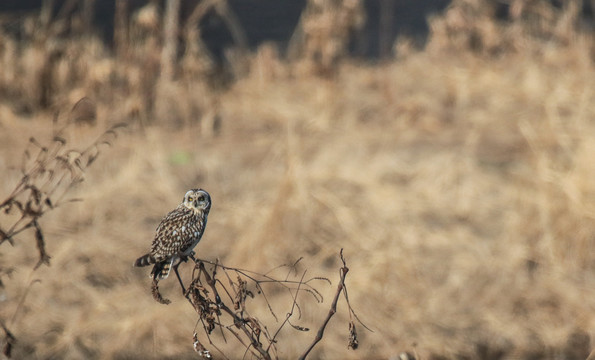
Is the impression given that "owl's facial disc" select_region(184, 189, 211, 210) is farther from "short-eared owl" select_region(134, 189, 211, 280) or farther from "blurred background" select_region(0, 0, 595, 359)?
"blurred background" select_region(0, 0, 595, 359)

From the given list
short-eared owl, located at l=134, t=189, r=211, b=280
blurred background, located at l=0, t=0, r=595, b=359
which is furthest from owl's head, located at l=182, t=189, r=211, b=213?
blurred background, located at l=0, t=0, r=595, b=359

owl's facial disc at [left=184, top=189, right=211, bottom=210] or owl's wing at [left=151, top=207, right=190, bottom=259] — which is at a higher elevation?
owl's facial disc at [left=184, top=189, right=211, bottom=210]

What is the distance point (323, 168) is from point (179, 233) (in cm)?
426

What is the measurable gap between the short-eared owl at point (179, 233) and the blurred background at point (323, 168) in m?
1.43

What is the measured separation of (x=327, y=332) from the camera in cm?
460

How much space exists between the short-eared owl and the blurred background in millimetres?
1432

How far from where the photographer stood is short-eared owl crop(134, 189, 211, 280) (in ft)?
5.69

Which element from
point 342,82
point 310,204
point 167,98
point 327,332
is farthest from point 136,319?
point 342,82

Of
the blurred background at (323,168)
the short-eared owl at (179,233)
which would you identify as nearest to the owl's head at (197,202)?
the short-eared owl at (179,233)

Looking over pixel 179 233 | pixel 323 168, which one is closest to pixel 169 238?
pixel 179 233

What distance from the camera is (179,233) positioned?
5.81ft

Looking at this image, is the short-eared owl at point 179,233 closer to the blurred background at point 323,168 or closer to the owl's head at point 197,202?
the owl's head at point 197,202

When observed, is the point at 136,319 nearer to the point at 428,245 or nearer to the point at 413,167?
the point at 428,245

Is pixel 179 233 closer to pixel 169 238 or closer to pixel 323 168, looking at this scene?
pixel 169 238
